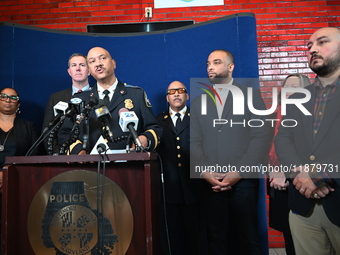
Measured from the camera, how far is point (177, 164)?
9.16 feet

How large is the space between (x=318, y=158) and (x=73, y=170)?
1187 millimetres

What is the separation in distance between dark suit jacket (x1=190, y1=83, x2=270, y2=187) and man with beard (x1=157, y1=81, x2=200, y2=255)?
133mm

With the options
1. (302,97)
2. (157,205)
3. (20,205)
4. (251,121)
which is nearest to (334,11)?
(251,121)

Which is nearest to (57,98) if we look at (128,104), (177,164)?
(128,104)

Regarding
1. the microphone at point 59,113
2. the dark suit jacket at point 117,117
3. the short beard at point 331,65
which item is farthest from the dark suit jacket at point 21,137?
the short beard at point 331,65

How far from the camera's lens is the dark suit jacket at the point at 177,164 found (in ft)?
8.90

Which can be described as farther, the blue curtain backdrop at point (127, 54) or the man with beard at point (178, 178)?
the blue curtain backdrop at point (127, 54)

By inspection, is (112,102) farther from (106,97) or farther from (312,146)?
(312,146)

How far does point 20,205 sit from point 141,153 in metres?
0.61

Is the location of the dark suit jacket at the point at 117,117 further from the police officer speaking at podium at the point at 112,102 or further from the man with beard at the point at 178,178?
the man with beard at the point at 178,178

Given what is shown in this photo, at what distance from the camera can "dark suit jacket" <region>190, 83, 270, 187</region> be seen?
2527 mm

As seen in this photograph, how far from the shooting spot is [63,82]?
3428 millimetres

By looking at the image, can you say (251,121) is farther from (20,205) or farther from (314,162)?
(20,205)

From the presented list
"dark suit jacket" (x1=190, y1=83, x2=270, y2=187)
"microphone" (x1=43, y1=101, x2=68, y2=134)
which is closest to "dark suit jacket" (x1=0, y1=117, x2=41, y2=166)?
"microphone" (x1=43, y1=101, x2=68, y2=134)
